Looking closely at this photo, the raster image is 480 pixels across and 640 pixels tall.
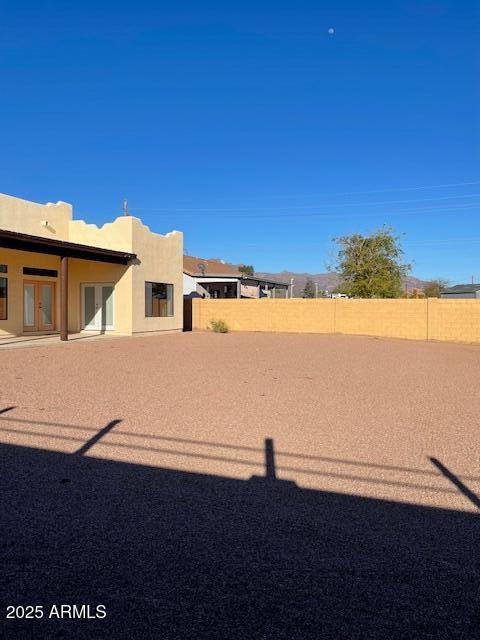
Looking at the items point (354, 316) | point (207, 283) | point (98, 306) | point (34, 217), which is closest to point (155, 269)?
point (98, 306)

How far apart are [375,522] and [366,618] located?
1.20 meters

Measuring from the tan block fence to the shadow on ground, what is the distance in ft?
67.8

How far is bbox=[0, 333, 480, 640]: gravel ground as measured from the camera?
255 centimetres

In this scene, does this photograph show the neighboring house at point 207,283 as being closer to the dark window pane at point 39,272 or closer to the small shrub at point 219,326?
the small shrub at point 219,326

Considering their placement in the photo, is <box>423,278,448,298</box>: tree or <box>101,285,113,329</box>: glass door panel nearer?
<box>101,285,113,329</box>: glass door panel

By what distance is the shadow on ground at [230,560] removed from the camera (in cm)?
246

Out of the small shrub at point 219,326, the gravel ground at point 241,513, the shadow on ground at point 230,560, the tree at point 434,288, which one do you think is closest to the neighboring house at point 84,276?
the small shrub at point 219,326

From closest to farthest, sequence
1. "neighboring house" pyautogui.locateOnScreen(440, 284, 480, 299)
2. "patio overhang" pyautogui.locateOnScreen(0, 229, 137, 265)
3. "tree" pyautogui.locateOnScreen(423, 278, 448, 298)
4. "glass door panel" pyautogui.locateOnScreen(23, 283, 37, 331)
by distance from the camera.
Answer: "patio overhang" pyautogui.locateOnScreen(0, 229, 137, 265), "glass door panel" pyautogui.locateOnScreen(23, 283, 37, 331), "neighboring house" pyautogui.locateOnScreen(440, 284, 480, 299), "tree" pyautogui.locateOnScreen(423, 278, 448, 298)

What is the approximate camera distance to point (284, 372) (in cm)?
1150

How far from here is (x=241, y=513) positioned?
3.77 m

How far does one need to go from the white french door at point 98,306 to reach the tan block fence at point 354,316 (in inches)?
304

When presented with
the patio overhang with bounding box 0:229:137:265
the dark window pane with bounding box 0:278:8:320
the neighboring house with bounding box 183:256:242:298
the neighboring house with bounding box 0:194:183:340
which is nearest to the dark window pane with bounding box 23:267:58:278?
the neighboring house with bounding box 0:194:183:340

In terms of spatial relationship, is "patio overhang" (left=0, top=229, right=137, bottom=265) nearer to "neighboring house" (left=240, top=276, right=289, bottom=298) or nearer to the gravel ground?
the gravel ground

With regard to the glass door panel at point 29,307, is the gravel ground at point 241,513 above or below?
below
